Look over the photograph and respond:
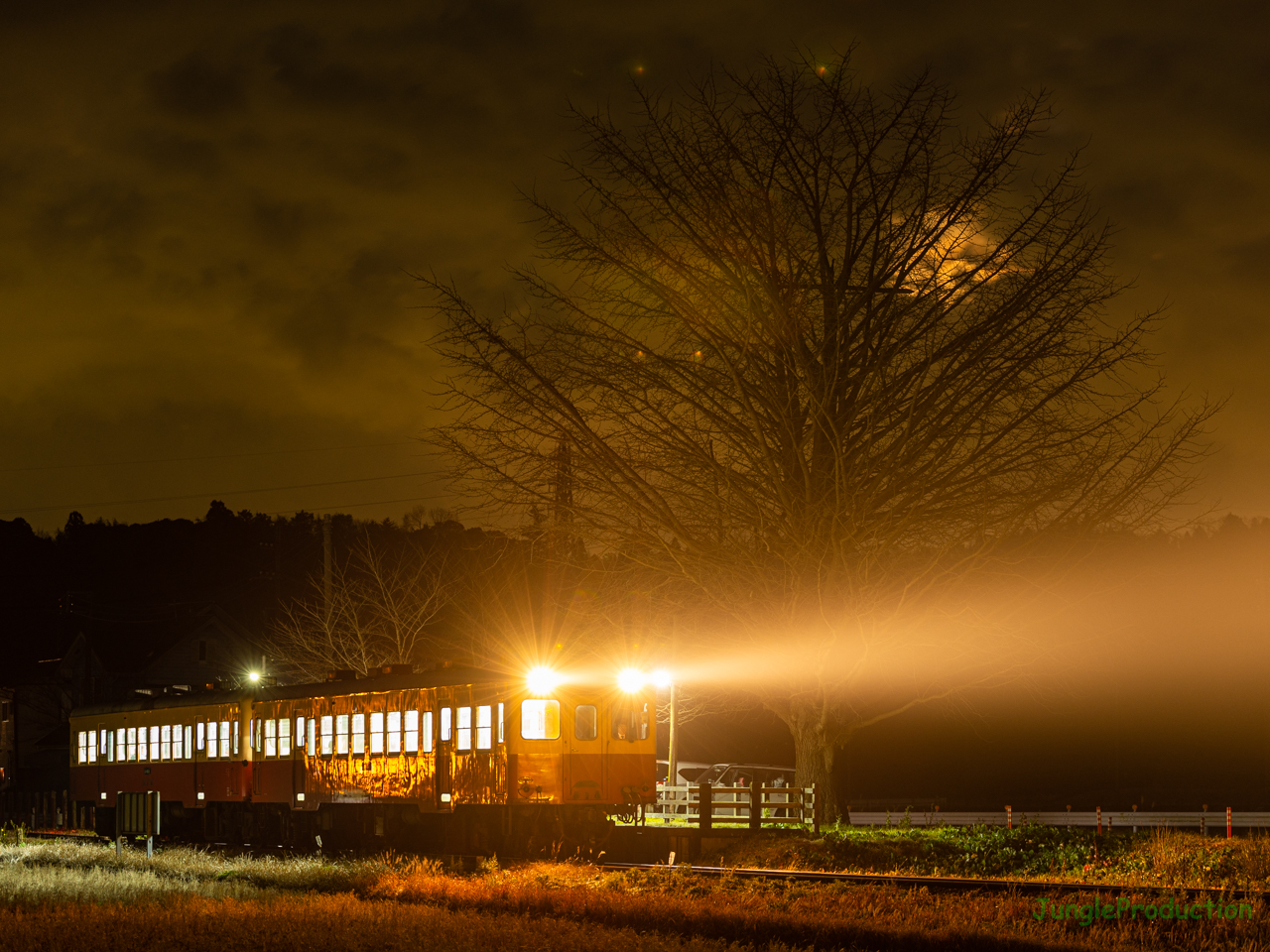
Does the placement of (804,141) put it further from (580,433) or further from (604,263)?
(580,433)

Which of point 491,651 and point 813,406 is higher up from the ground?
point 813,406

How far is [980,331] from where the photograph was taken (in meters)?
11.5

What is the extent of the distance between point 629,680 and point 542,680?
5.96ft

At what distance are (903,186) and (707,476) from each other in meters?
3.14

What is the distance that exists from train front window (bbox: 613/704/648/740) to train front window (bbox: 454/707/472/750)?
2256 millimetres

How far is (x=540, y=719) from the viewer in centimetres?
2006

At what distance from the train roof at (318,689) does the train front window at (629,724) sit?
6.78 feet

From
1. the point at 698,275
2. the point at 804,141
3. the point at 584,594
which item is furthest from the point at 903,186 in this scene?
the point at 584,594

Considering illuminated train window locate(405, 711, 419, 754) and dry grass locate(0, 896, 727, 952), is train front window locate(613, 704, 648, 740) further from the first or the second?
dry grass locate(0, 896, 727, 952)

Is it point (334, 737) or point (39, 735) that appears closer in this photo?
point (334, 737)

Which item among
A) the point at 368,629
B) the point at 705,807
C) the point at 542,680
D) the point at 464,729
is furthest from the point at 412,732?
the point at 368,629

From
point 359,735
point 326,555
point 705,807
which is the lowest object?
point 705,807

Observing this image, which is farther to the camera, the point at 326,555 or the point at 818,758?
the point at 326,555

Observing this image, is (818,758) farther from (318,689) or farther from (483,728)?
(318,689)
